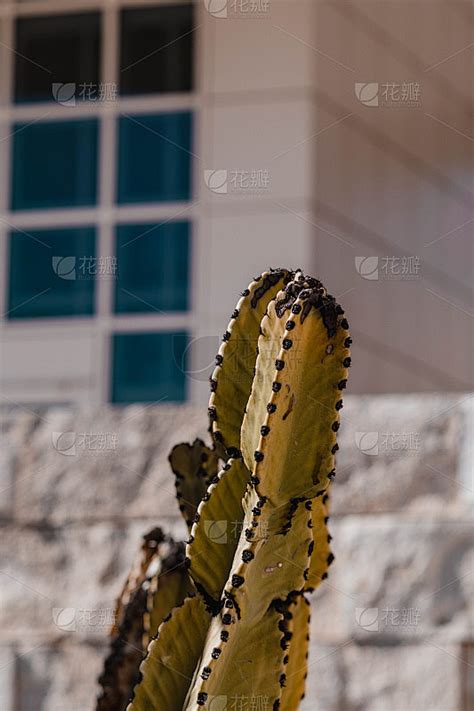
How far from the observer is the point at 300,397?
1.10 m

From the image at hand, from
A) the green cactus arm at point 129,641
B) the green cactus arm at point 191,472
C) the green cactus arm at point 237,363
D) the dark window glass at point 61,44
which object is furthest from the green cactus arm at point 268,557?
the dark window glass at point 61,44

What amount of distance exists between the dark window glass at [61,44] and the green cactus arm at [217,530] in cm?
233

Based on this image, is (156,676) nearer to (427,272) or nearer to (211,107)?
(211,107)

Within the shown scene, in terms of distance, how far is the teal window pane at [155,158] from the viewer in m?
3.22

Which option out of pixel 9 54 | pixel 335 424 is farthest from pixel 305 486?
pixel 9 54

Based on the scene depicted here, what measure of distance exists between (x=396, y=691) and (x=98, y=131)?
188 cm

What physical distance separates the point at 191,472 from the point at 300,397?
1.06 ft

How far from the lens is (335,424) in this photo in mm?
1115

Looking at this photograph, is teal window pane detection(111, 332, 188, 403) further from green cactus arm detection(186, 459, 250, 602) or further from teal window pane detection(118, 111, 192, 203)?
green cactus arm detection(186, 459, 250, 602)

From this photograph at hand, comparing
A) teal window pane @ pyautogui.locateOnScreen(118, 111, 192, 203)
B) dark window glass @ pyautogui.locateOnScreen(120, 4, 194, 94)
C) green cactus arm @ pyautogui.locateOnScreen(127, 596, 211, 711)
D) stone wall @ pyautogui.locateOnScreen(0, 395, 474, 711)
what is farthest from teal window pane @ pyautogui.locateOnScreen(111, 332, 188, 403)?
green cactus arm @ pyautogui.locateOnScreen(127, 596, 211, 711)

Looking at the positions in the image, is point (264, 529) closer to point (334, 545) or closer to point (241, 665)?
point (241, 665)

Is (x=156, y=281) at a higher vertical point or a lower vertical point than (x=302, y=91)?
lower

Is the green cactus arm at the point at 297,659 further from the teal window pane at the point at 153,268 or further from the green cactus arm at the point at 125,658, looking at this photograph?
the teal window pane at the point at 153,268

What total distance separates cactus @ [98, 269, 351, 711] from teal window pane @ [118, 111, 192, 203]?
6.85 feet
